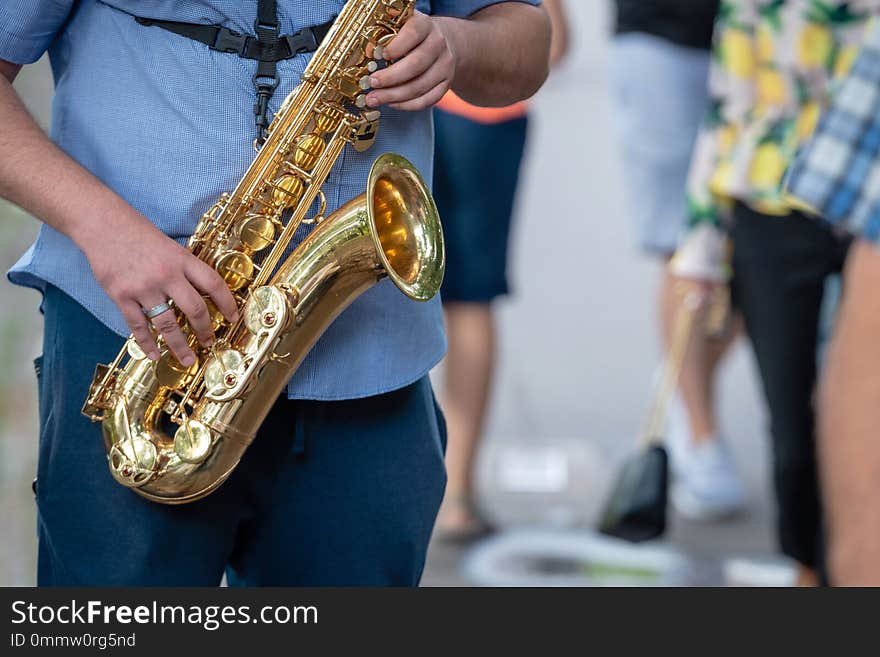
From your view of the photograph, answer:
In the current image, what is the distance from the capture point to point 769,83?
10.6ft

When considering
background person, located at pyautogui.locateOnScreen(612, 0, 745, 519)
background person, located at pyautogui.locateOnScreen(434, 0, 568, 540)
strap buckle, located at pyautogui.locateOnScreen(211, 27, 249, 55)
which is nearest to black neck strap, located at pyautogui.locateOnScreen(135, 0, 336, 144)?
strap buckle, located at pyautogui.locateOnScreen(211, 27, 249, 55)

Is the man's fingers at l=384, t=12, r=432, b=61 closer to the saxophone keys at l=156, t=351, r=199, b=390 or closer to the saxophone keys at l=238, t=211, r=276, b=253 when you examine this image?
the saxophone keys at l=238, t=211, r=276, b=253

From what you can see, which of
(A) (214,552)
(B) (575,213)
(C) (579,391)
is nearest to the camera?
(A) (214,552)

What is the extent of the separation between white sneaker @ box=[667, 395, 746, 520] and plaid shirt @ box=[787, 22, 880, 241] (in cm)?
170

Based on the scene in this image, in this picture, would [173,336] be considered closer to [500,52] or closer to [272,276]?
[272,276]

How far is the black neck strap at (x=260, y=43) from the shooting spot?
5.81ft

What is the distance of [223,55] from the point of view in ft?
5.82

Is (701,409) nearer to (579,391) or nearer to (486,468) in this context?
(486,468)

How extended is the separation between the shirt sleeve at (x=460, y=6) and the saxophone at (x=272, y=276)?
18 centimetres

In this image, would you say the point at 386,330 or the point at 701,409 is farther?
the point at 701,409

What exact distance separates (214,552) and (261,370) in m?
0.29

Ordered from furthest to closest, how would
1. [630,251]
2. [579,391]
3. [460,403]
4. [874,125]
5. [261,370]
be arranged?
[630,251], [579,391], [460,403], [874,125], [261,370]

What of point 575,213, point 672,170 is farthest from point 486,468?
point 575,213

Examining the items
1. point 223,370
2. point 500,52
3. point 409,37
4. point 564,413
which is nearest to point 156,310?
point 223,370
